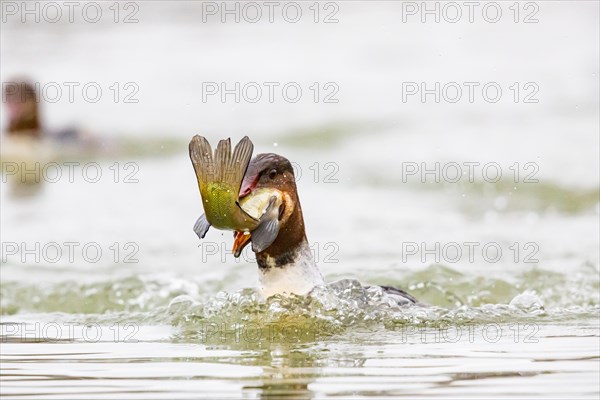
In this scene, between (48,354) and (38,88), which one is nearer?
(48,354)

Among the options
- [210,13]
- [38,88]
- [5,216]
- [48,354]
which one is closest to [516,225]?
[5,216]

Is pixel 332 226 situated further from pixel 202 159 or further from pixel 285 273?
pixel 202 159

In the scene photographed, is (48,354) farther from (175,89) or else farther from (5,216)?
(175,89)

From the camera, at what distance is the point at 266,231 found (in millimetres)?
7578

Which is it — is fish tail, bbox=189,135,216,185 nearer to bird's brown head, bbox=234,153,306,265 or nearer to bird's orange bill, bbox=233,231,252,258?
bird's brown head, bbox=234,153,306,265

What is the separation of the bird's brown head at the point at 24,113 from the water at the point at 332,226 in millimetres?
788

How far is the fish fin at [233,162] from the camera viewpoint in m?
6.96

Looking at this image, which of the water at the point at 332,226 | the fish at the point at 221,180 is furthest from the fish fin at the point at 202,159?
the water at the point at 332,226

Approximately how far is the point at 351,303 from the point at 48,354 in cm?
184

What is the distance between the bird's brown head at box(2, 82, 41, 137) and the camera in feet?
63.4

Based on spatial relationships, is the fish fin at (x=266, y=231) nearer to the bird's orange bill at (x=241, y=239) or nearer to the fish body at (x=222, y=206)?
the bird's orange bill at (x=241, y=239)

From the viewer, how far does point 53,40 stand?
2667 cm

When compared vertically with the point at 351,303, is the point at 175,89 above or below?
above

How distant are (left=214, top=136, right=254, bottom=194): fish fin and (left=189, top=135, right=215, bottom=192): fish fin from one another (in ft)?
0.10
